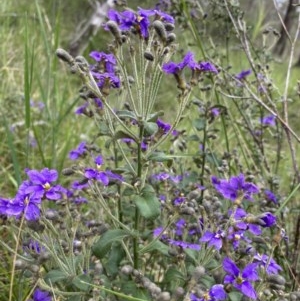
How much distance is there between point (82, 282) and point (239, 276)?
0.37 metres

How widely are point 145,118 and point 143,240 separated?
2.01ft

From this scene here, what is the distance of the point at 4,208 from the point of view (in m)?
1.22

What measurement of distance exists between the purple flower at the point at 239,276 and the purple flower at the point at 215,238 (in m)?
0.04

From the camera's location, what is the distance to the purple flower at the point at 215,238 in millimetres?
1189

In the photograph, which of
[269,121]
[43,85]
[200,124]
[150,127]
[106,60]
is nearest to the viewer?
[150,127]

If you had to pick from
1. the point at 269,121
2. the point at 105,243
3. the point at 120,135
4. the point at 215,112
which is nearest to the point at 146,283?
the point at 105,243

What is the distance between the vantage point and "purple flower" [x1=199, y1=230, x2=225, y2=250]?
1.19 metres

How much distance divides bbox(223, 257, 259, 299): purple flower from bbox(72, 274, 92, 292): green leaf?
328 mm

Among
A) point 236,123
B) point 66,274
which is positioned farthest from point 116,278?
point 236,123

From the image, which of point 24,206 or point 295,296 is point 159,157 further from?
point 295,296

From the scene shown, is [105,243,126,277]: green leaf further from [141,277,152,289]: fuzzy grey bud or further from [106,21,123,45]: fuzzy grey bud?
[106,21,123,45]: fuzzy grey bud

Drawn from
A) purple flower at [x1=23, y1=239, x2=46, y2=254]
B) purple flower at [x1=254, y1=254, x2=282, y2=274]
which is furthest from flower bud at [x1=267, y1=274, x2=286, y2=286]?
purple flower at [x1=23, y1=239, x2=46, y2=254]

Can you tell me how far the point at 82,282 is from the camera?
1188 mm

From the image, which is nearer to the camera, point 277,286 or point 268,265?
point 277,286
